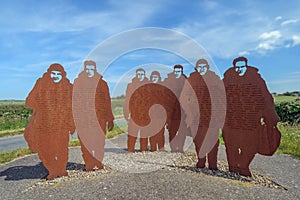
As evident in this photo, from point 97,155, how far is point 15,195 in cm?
177

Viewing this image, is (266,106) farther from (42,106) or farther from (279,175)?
(42,106)

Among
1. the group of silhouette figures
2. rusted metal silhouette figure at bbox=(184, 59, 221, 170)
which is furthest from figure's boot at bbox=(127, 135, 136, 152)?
rusted metal silhouette figure at bbox=(184, 59, 221, 170)

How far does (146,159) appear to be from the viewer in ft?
21.3

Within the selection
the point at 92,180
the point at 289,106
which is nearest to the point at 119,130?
the point at 92,180

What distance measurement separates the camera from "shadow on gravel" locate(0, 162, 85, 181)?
559 centimetres

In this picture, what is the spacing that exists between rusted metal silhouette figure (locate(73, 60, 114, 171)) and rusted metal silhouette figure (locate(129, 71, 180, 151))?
1.64 meters

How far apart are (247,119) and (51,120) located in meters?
3.85

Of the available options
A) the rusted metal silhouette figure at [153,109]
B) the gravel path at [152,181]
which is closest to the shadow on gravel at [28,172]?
the gravel path at [152,181]

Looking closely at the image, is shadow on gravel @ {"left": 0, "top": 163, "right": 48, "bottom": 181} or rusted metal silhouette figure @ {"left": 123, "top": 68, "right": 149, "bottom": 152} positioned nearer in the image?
shadow on gravel @ {"left": 0, "top": 163, "right": 48, "bottom": 181}

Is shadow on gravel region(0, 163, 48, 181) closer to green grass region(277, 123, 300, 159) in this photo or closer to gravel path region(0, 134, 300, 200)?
gravel path region(0, 134, 300, 200)

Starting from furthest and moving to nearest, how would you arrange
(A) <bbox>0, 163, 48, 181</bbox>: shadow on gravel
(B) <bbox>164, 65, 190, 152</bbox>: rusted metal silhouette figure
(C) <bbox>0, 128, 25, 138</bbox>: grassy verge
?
(C) <bbox>0, 128, 25, 138</bbox>: grassy verge
(B) <bbox>164, 65, 190, 152</bbox>: rusted metal silhouette figure
(A) <bbox>0, 163, 48, 181</bbox>: shadow on gravel

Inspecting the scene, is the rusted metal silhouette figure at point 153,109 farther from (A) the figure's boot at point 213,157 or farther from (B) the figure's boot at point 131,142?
(A) the figure's boot at point 213,157

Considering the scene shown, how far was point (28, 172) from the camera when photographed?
595 centimetres

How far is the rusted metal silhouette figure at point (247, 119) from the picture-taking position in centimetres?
504
